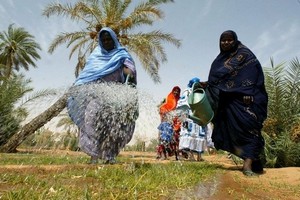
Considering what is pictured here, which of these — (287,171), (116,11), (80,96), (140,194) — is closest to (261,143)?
(287,171)

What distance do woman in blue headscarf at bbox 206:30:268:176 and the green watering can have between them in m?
0.19

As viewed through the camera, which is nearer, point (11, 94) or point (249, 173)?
point (249, 173)

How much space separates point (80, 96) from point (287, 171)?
111 inches

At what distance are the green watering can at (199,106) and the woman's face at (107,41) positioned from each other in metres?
1.31

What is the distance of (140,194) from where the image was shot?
211cm

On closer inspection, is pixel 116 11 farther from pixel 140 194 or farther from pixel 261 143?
pixel 140 194

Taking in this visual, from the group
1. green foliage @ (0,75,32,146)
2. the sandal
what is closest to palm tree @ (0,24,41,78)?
green foliage @ (0,75,32,146)

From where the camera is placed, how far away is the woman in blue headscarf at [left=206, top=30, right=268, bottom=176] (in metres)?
4.68

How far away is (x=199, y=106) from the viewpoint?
183 inches

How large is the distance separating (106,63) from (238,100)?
1.79 meters

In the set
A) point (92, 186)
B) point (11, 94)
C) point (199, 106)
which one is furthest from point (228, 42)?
point (11, 94)

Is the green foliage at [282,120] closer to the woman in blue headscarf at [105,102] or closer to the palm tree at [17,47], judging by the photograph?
the woman in blue headscarf at [105,102]

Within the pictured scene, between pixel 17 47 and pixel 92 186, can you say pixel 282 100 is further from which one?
pixel 17 47

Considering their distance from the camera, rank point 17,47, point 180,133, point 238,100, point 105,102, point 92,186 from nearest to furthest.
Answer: point 92,186
point 105,102
point 238,100
point 180,133
point 17,47
